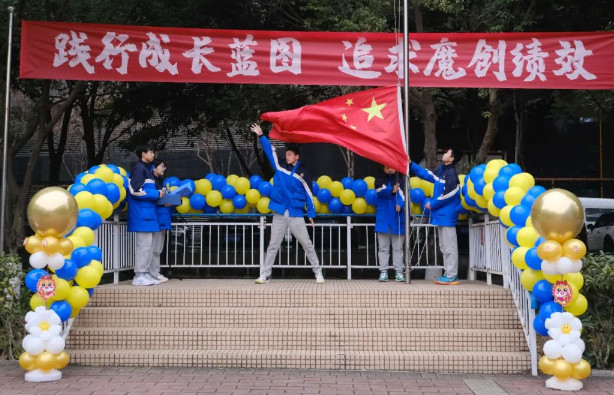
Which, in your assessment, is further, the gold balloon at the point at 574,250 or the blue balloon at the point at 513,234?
the blue balloon at the point at 513,234

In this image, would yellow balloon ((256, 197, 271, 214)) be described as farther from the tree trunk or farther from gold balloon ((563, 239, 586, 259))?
the tree trunk

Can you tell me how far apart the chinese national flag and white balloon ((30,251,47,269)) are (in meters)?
3.58

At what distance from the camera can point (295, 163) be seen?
885 cm

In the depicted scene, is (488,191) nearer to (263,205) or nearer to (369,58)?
(369,58)

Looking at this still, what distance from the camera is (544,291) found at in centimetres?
615

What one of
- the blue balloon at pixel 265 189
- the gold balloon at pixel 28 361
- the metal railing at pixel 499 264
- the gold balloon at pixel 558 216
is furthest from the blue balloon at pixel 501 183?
the gold balloon at pixel 28 361

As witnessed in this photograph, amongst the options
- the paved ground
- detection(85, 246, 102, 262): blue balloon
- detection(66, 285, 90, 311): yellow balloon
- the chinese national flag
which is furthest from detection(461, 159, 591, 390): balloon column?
detection(66, 285, 90, 311): yellow balloon

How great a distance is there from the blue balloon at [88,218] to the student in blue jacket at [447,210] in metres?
4.13

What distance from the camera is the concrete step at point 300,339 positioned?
6.91 meters

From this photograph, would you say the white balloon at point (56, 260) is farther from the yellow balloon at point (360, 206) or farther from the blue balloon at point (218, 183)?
the yellow balloon at point (360, 206)

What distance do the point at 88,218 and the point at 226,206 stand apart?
136 inches

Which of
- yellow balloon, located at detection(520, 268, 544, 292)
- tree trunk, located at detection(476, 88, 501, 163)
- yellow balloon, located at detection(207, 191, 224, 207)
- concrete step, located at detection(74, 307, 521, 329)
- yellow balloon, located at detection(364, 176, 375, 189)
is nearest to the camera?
yellow balloon, located at detection(520, 268, 544, 292)

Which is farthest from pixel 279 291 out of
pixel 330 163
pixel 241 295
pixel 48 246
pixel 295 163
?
pixel 330 163

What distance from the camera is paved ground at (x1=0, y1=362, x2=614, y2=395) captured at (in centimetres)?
579
